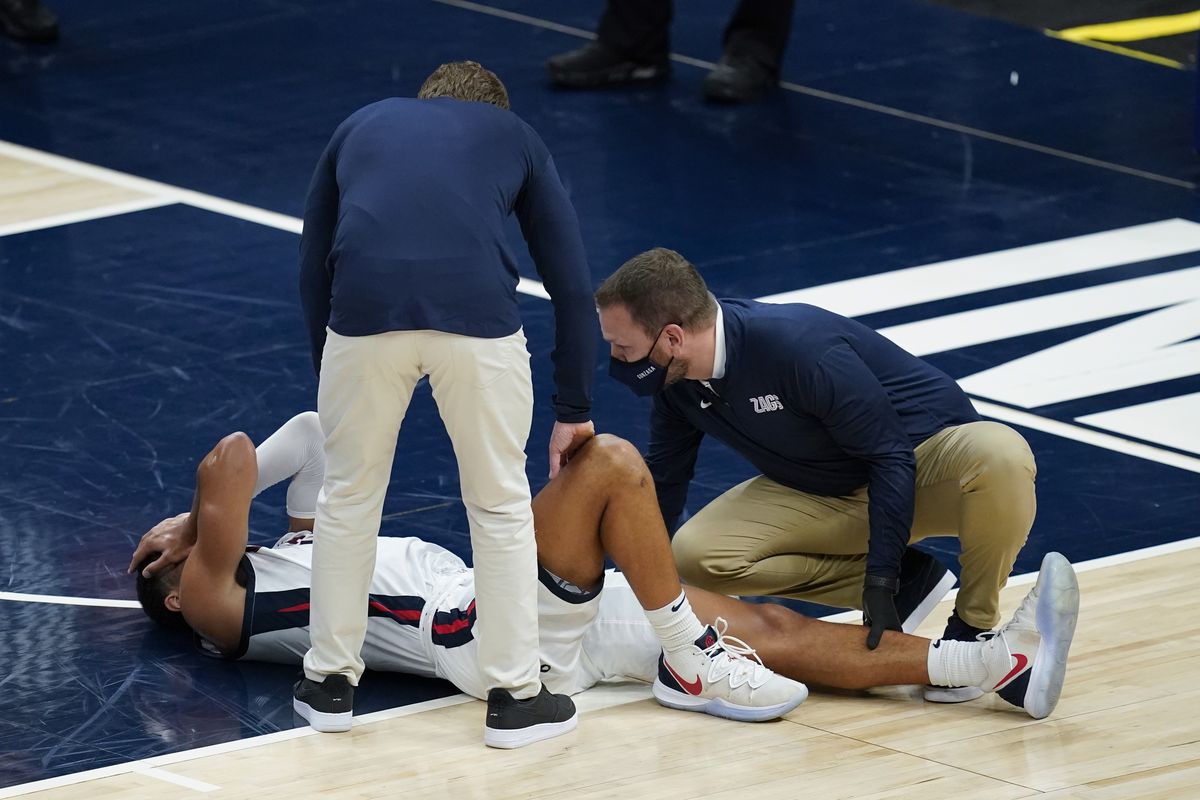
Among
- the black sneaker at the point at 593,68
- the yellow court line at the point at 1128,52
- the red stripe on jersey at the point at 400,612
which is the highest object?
the yellow court line at the point at 1128,52

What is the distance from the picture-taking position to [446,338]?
15.1 ft

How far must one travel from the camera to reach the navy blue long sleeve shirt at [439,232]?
4586 mm

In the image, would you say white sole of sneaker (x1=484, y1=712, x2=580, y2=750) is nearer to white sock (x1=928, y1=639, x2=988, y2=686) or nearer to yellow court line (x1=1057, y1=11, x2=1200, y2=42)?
white sock (x1=928, y1=639, x2=988, y2=686)

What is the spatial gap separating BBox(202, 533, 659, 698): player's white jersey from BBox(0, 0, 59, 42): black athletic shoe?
733 cm

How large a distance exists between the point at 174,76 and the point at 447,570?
6.62 metres

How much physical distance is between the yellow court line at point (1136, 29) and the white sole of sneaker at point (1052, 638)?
307 inches

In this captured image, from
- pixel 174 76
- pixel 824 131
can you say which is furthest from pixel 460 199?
pixel 174 76

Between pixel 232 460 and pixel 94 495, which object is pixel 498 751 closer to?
pixel 232 460

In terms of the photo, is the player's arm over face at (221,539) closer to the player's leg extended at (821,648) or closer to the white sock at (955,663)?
the player's leg extended at (821,648)

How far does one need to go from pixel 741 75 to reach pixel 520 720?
668 centimetres

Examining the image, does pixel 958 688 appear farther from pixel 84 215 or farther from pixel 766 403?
pixel 84 215

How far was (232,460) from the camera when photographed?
5.20 m

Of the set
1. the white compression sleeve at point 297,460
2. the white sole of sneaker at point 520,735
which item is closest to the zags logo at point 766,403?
the white sole of sneaker at point 520,735

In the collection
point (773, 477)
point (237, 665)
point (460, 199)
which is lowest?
point (237, 665)
